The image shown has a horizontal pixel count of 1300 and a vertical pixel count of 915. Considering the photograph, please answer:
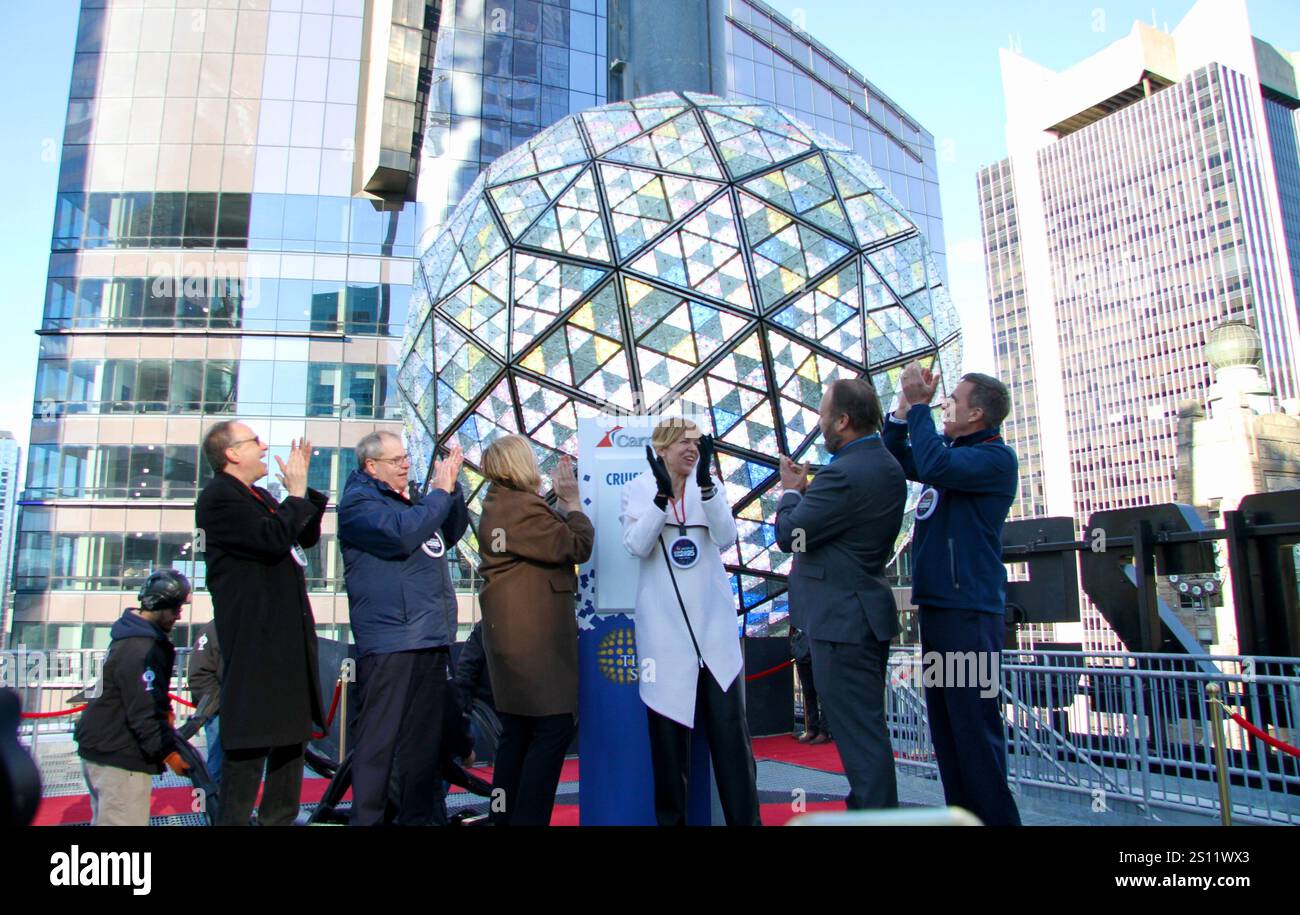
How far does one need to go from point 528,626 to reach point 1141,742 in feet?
16.6

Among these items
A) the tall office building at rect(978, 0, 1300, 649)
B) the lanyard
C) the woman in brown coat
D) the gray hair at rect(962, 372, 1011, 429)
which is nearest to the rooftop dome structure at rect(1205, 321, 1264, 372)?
the gray hair at rect(962, 372, 1011, 429)

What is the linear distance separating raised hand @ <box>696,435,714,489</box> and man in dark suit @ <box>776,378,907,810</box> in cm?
33

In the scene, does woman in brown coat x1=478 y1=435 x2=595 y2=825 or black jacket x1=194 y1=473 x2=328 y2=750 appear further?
woman in brown coat x1=478 y1=435 x2=595 y2=825

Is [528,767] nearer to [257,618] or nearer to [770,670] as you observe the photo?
[257,618]

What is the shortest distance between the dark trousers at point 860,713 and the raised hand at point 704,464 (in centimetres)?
77

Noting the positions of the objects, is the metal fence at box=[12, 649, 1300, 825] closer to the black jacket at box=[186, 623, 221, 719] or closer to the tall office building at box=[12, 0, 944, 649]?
the black jacket at box=[186, 623, 221, 719]

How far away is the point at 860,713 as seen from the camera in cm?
310

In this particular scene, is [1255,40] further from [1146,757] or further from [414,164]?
[1146,757]

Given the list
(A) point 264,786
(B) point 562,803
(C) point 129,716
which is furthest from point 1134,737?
(C) point 129,716

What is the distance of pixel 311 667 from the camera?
346 centimetres

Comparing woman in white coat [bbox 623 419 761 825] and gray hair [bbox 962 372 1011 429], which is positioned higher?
gray hair [bbox 962 372 1011 429]

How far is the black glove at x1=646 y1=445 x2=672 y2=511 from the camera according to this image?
3.35m

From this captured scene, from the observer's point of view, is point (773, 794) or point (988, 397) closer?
point (988, 397)
